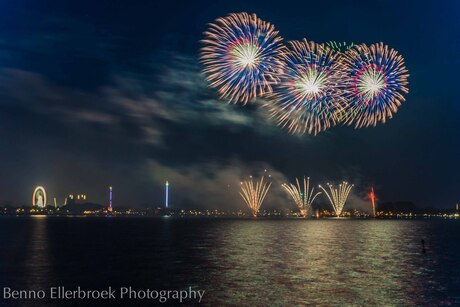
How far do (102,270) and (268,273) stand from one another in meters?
16.5

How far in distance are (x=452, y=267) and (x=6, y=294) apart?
43.4 m

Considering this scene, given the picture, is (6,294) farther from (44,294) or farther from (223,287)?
(223,287)

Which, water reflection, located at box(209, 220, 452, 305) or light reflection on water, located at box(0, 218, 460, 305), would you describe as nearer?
water reflection, located at box(209, 220, 452, 305)

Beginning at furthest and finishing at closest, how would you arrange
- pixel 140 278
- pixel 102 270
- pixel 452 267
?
pixel 452 267
pixel 102 270
pixel 140 278

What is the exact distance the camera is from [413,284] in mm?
39125

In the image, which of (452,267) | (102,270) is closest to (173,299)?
(102,270)

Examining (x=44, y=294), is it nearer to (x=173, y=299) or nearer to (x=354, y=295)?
(x=173, y=299)

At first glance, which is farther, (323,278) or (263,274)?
(263,274)

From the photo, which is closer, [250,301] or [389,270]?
[250,301]

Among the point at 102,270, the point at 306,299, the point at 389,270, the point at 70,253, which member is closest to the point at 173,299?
the point at 306,299

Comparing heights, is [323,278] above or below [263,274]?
below

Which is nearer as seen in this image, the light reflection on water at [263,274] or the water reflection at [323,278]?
the water reflection at [323,278]

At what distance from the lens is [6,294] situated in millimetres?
33688

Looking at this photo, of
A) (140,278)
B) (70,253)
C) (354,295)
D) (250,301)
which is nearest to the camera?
(250,301)
